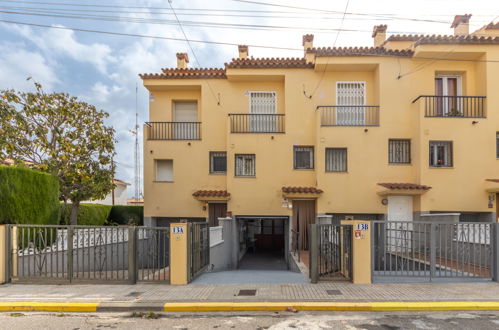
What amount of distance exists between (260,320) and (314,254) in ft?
7.83

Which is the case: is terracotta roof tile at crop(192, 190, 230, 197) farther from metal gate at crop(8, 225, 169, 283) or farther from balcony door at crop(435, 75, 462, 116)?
balcony door at crop(435, 75, 462, 116)

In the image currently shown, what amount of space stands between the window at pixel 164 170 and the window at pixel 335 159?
7.73 meters

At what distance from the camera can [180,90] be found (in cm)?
1512

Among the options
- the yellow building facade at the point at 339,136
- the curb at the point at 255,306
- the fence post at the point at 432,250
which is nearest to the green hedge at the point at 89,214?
the yellow building facade at the point at 339,136

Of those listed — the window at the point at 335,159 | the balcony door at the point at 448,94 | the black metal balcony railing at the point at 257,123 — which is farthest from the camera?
the black metal balcony railing at the point at 257,123

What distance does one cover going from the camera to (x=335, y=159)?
1345 centimetres

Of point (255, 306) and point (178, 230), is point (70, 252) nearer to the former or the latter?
point (178, 230)

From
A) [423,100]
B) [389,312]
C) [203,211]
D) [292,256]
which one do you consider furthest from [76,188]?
[423,100]

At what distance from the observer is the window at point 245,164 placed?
45.3ft

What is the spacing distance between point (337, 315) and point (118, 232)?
5630 millimetres

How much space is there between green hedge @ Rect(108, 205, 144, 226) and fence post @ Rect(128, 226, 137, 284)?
10.1m

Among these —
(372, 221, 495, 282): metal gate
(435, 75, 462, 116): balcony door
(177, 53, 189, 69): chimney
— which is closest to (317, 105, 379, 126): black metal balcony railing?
(435, 75, 462, 116): balcony door

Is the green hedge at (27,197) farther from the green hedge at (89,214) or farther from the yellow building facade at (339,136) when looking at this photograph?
the green hedge at (89,214)

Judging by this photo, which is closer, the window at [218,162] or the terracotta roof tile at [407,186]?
the terracotta roof tile at [407,186]
